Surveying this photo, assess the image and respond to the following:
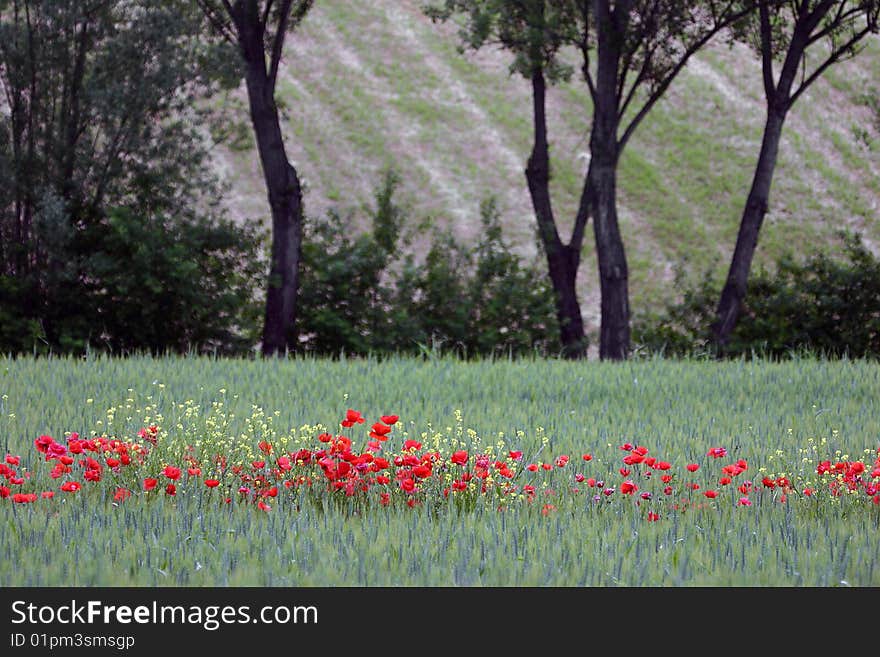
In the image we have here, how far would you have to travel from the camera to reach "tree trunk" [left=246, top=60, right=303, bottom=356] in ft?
55.6

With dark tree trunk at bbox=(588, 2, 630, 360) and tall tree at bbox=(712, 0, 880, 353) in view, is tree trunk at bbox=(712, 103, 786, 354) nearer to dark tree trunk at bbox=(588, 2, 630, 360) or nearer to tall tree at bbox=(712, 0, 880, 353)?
tall tree at bbox=(712, 0, 880, 353)

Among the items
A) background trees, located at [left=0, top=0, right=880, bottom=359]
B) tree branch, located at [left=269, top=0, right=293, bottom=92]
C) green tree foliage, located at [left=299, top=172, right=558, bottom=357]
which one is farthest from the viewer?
green tree foliage, located at [left=299, top=172, right=558, bottom=357]

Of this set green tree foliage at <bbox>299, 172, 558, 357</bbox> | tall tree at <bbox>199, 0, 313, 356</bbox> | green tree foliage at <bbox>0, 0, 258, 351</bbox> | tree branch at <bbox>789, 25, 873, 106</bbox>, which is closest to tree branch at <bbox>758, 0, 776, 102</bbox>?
tree branch at <bbox>789, 25, 873, 106</bbox>

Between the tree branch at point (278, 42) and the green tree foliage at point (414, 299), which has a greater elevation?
the tree branch at point (278, 42)

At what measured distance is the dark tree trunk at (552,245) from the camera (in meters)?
19.9

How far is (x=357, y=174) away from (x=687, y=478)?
31866 millimetres

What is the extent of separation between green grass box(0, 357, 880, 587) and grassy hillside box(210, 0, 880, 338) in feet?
65.1

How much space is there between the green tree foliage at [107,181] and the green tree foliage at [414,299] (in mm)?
1753

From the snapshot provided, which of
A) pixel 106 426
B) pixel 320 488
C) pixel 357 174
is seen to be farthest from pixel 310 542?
pixel 357 174

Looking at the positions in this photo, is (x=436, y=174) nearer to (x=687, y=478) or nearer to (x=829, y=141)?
(x=829, y=141)

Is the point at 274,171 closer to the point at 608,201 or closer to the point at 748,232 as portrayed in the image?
the point at 608,201

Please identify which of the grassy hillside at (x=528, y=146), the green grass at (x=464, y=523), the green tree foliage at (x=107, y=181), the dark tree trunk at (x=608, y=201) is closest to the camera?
the green grass at (x=464, y=523)

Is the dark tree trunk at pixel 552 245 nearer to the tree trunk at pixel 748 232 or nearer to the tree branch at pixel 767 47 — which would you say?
the tree trunk at pixel 748 232

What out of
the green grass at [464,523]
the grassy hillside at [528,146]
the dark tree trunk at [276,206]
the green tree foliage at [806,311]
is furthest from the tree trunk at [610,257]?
the grassy hillside at [528,146]
